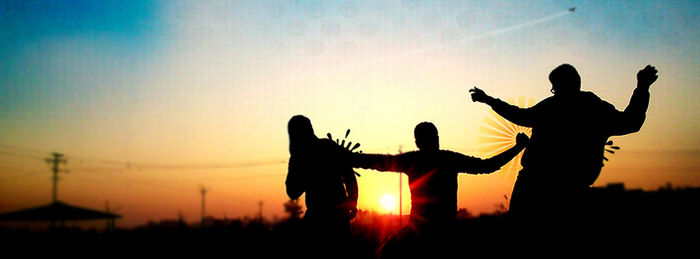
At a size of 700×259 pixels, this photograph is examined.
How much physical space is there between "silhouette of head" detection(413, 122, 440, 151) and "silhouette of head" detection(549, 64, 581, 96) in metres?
1.22

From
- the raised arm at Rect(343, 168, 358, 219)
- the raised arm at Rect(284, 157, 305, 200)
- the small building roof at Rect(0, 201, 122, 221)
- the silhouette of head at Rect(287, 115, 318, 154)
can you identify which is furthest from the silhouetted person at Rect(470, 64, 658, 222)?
the small building roof at Rect(0, 201, 122, 221)

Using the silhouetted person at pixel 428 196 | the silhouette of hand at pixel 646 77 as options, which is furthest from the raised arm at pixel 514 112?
the silhouette of hand at pixel 646 77

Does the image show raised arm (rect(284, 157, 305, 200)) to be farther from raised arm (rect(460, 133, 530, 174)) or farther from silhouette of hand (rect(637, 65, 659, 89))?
silhouette of hand (rect(637, 65, 659, 89))

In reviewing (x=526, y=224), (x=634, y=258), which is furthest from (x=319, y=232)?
(x=634, y=258)

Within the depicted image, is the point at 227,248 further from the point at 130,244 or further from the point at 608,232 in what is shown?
the point at 608,232

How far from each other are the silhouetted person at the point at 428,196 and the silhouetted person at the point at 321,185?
0.73 meters

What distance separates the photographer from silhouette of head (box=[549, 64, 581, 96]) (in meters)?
4.88

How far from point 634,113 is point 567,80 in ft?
2.16

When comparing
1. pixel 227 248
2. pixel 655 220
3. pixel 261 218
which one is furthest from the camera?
pixel 261 218

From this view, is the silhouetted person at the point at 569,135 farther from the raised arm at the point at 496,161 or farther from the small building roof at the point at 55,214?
the small building roof at the point at 55,214

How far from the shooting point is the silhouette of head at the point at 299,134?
19.0ft

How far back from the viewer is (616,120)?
4.80m

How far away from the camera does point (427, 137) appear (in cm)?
506

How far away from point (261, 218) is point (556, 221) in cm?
1394
